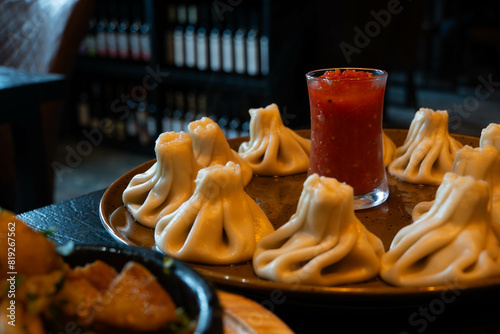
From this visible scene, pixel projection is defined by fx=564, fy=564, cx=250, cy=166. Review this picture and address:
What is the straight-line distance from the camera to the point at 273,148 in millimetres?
1364

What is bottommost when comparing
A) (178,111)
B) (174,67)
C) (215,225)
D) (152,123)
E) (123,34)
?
(152,123)

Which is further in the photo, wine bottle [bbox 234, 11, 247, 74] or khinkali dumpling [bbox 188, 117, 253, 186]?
wine bottle [bbox 234, 11, 247, 74]

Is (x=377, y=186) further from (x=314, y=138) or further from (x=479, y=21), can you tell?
(x=479, y=21)

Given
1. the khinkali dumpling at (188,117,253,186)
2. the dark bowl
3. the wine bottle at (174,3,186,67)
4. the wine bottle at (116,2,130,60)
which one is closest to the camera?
the dark bowl

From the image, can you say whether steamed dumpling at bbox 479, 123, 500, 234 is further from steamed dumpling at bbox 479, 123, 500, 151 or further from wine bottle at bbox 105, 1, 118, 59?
wine bottle at bbox 105, 1, 118, 59

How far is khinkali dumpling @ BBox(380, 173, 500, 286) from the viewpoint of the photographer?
80cm

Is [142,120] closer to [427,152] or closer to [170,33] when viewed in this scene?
[170,33]

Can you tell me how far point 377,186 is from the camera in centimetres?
119

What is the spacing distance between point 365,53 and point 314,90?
2.35 m

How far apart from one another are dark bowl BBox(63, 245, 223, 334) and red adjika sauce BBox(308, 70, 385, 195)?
2.26 ft

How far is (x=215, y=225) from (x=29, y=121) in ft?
3.76

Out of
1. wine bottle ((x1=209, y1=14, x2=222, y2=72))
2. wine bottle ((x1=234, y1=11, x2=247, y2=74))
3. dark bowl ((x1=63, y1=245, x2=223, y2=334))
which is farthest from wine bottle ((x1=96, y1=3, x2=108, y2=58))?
dark bowl ((x1=63, y1=245, x2=223, y2=334))

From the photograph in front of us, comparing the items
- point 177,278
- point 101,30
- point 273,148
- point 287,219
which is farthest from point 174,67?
point 177,278

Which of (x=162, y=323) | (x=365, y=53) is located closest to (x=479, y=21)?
(x=365, y=53)
